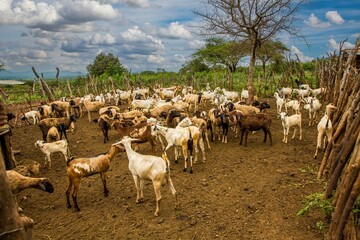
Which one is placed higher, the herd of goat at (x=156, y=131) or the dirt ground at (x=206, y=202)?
the herd of goat at (x=156, y=131)

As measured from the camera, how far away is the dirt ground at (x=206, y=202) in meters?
6.18

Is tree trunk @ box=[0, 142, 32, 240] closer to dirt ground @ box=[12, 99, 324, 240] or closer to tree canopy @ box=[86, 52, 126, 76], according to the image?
dirt ground @ box=[12, 99, 324, 240]

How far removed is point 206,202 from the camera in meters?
7.34

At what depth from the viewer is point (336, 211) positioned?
16.4 ft

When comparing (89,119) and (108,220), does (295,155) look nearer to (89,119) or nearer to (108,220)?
(108,220)

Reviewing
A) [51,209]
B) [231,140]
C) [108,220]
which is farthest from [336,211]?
[231,140]

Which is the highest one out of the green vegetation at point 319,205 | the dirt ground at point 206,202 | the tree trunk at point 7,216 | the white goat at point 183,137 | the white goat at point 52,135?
the tree trunk at point 7,216

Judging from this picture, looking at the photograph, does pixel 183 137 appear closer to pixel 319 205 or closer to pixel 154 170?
pixel 154 170

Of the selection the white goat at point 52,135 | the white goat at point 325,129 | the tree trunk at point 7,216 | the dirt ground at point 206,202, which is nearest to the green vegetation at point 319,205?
the dirt ground at point 206,202

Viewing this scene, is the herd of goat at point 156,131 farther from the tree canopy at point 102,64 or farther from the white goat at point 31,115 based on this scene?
the tree canopy at point 102,64

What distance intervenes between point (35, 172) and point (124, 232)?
13.8 ft

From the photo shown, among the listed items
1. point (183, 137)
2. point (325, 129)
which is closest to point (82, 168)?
point (183, 137)

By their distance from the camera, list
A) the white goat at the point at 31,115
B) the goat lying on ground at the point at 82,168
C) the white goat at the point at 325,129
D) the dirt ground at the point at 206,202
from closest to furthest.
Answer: the dirt ground at the point at 206,202 → the goat lying on ground at the point at 82,168 → the white goat at the point at 325,129 → the white goat at the point at 31,115

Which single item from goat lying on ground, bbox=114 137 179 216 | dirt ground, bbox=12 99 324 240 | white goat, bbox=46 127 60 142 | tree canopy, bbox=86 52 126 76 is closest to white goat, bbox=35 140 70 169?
dirt ground, bbox=12 99 324 240
